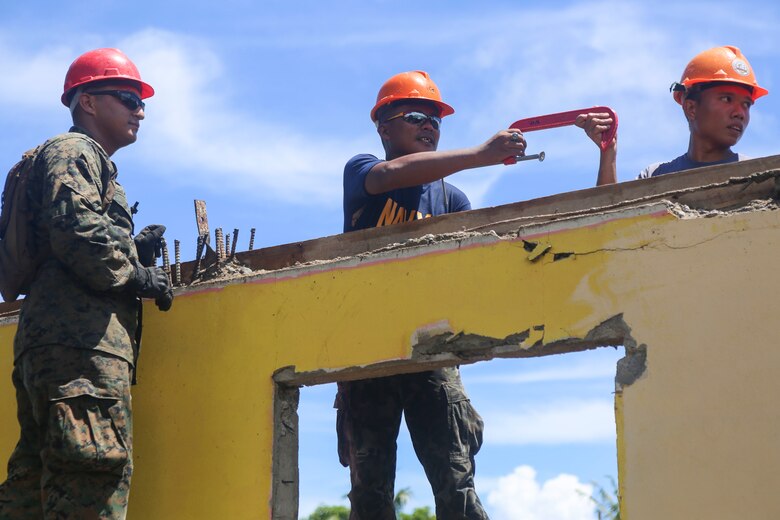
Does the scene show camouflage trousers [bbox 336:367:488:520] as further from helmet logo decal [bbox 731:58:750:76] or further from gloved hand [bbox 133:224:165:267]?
helmet logo decal [bbox 731:58:750:76]

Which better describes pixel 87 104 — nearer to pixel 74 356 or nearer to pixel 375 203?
pixel 74 356

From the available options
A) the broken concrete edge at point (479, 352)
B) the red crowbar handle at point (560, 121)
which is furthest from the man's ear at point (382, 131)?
the broken concrete edge at point (479, 352)

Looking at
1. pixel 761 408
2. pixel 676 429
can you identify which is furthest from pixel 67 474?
pixel 761 408

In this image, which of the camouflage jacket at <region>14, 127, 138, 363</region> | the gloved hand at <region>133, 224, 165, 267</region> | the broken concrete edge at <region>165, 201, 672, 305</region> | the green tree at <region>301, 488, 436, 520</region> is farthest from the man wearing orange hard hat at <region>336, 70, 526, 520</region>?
the green tree at <region>301, 488, 436, 520</region>

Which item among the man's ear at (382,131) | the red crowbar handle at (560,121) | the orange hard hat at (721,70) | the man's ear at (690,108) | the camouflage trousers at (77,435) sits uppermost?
the orange hard hat at (721,70)

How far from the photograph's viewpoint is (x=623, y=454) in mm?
4703

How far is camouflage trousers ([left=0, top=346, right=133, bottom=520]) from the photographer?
508 centimetres

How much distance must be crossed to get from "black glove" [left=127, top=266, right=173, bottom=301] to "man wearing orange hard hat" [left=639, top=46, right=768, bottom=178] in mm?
2741

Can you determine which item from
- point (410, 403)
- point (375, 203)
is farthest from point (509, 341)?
point (375, 203)

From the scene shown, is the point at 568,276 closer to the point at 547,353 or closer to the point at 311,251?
the point at 547,353

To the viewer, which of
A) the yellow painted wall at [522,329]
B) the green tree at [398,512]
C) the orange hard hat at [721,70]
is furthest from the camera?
the green tree at [398,512]

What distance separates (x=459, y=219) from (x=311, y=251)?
2.98 ft

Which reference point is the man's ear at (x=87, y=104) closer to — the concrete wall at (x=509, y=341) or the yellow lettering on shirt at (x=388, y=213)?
the concrete wall at (x=509, y=341)

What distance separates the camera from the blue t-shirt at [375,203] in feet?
20.6
